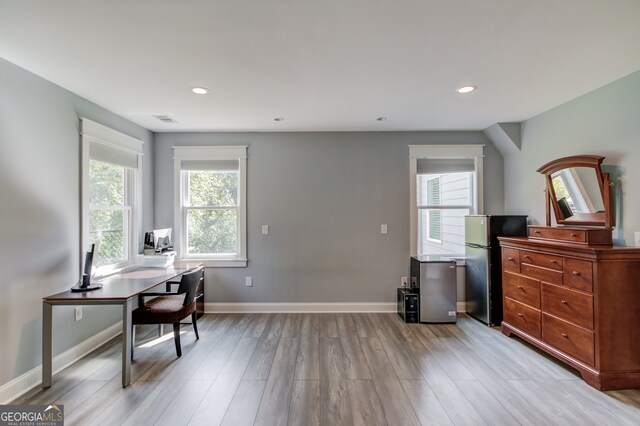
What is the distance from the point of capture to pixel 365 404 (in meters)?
2.02

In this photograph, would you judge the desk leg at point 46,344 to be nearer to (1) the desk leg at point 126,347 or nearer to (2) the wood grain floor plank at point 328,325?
(1) the desk leg at point 126,347

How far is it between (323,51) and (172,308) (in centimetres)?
263

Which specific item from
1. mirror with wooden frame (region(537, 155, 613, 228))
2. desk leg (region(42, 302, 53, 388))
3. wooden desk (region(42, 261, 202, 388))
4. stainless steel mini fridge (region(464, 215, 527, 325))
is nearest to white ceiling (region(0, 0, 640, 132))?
mirror with wooden frame (region(537, 155, 613, 228))

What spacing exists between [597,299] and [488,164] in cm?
227

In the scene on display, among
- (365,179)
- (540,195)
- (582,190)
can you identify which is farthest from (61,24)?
(540,195)

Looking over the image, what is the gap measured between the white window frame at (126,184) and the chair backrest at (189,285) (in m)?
1.02

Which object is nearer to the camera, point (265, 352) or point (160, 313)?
point (160, 313)

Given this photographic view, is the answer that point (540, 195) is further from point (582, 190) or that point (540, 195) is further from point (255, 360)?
point (255, 360)

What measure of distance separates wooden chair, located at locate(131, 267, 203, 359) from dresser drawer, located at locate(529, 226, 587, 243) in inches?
139

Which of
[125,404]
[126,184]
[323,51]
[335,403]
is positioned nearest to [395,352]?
[335,403]

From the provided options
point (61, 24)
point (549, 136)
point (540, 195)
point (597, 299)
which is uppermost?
point (61, 24)

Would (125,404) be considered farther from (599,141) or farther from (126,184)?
(599,141)

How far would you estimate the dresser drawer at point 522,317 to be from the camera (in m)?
2.77

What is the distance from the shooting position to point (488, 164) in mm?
3996
